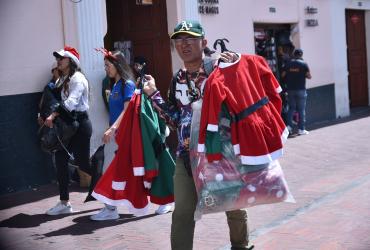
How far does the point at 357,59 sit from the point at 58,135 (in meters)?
13.7

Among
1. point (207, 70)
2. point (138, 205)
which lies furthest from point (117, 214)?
point (207, 70)

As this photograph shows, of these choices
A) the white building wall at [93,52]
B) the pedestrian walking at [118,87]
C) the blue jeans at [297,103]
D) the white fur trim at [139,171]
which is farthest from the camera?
the blue jeans at [297,103]

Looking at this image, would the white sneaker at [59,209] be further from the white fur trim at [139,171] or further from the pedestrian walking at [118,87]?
the white fur trim at [139,171]

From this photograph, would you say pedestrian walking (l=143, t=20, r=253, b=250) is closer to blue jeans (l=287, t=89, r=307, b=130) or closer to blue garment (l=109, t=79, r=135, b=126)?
blue garment (l=109, t=79, r=135, b=126)

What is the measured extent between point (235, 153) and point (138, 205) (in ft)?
6.26

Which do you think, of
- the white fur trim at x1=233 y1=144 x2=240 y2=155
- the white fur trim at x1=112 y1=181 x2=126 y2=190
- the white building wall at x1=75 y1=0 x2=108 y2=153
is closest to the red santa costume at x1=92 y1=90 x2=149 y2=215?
the white fur trim at x1=112 y1=181 x2=126 y2=190

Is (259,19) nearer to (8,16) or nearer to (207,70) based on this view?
(8,16)

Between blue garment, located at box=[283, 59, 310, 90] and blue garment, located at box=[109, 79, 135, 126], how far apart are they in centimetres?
746

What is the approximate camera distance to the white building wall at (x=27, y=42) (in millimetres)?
7938

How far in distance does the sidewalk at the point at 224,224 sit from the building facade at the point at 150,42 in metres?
1.11

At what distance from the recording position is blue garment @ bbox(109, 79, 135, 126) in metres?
6.27

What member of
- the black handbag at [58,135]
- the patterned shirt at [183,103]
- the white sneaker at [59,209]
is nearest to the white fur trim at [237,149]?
the patterned shirt at [183,103]

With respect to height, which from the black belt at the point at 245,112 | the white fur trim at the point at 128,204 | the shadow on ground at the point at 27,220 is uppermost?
the black belt at the point at 245,112

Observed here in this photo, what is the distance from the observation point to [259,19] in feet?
43.6
